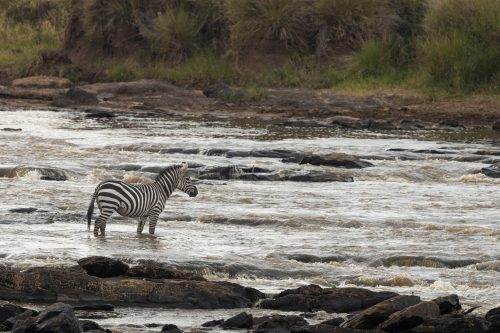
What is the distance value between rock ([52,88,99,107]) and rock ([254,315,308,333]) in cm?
2881

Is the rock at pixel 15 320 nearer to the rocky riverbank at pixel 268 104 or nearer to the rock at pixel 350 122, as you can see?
the rocky riverbank at pixel 268 104

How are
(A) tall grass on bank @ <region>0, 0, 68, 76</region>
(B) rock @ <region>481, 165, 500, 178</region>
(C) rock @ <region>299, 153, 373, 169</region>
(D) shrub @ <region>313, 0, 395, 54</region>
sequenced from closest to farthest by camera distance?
(B) rock @ <region>481, 165, 500, 178</region>
(C) rock @ <region>299, 153, 373, 169</region>
(D) shrub @ <region>313, 0, 395, 54</region>
(A) tall grass on bank @ <region>0, 0, 68, 76</region>

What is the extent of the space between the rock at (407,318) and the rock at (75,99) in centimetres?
2917

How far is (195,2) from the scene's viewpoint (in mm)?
42969

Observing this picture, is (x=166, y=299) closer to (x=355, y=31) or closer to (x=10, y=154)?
(x=10, y=154)

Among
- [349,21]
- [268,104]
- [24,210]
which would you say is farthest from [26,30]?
[24,210]

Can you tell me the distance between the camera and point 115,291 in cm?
1184

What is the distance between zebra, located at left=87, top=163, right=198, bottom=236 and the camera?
615 inches

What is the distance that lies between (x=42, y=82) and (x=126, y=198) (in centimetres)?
2728

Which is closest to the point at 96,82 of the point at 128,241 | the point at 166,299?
the point at 128,241

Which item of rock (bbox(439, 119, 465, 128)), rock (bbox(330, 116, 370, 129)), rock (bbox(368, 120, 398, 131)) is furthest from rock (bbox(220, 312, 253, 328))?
rock (bbox(439, 119, 465, 128))

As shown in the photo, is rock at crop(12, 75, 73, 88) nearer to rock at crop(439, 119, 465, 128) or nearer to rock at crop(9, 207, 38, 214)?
rock at crop(439, 119, 465, 128)

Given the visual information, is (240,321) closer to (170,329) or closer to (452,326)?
(170,329)

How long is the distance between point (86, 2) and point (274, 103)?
37.2 ft
